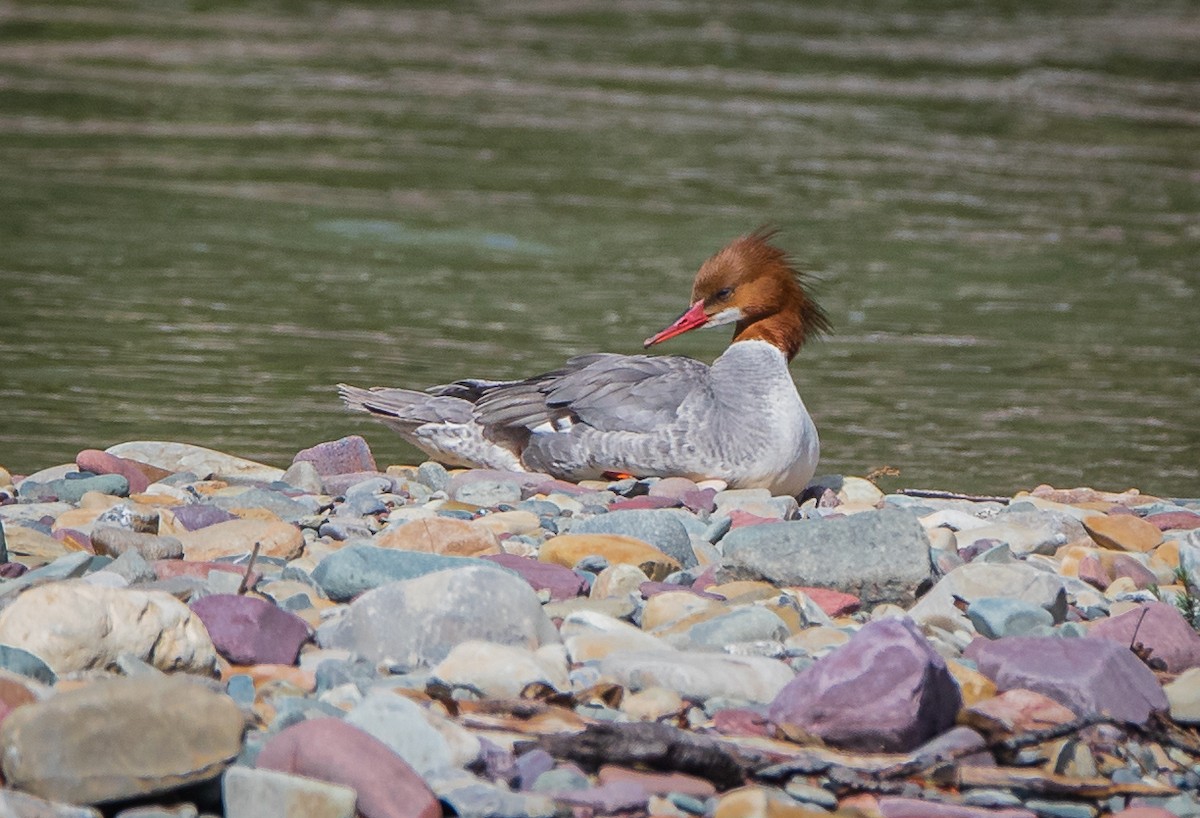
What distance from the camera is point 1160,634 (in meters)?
4.52

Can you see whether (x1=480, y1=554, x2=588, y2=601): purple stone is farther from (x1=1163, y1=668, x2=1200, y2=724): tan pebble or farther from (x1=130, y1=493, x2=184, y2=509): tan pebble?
(x1=1163, y1=668, x2=1200, y2=724): tan pebble

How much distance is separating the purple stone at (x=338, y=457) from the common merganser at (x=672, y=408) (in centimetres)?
50

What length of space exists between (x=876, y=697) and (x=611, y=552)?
121 centimetres

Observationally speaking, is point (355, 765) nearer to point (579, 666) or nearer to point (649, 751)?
point (649, 751)

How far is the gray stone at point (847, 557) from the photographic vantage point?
4746mm

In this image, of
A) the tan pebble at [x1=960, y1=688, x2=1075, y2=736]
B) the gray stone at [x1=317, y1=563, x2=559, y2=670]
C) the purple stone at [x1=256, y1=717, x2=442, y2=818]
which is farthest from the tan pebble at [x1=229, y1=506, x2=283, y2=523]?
the tan pebble at [x1=960, y1=688, x2=1075, y2=736]

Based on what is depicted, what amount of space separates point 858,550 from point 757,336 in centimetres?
220

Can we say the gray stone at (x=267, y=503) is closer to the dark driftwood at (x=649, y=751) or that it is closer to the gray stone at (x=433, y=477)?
the gray stone at (x=433, y=477)

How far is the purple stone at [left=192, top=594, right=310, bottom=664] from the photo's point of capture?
3.95m

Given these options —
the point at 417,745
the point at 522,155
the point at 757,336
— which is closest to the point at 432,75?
the point at 522,155

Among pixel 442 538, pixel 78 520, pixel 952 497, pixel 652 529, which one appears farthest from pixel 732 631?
pixel 952 497

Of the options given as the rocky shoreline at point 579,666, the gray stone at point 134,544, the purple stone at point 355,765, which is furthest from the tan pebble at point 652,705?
the gray stone at point 134,544

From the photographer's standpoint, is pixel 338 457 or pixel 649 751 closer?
pixel 649 751

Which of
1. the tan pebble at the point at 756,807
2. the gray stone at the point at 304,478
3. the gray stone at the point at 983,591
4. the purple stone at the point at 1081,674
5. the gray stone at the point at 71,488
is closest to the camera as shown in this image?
the tan pebble at the point at 756,807
